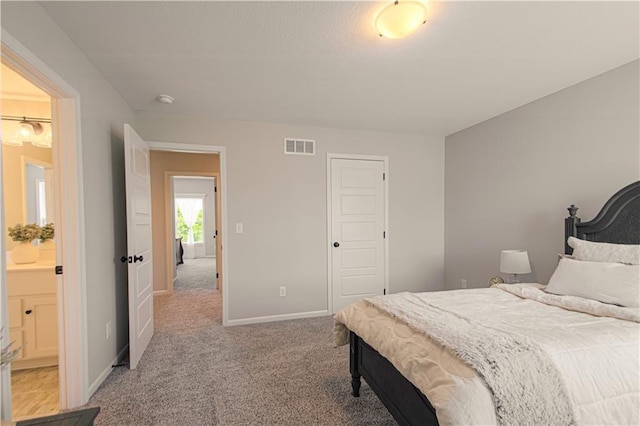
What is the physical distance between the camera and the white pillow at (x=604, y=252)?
6.88 ft

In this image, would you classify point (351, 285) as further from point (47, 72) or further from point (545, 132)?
point (47, 72)

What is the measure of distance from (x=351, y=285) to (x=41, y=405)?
3.12m

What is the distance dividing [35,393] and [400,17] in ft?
11.5

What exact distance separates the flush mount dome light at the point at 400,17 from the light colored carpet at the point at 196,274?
17.2 ft

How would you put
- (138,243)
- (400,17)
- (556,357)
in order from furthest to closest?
1. (138,243)
2. (400,17)
3. (556,357)

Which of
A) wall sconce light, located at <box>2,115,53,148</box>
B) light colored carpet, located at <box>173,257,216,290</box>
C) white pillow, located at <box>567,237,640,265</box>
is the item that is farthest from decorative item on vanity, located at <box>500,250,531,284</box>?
light colored carpet, located at <box>173,257,216,290</box>

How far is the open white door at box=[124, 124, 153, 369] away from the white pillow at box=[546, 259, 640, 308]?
11.0ft

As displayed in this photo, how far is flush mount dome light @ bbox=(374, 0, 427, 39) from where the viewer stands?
1624mm

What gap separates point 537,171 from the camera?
310 centimetres

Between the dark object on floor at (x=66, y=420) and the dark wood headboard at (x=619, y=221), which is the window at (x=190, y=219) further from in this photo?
the dark wood headboard at (x=619, y=221)

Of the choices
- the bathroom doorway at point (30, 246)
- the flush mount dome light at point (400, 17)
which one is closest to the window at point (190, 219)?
the bathroom doorway at point (30, 246)

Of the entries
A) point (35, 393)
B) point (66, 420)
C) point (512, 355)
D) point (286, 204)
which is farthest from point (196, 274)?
point (512, 355)

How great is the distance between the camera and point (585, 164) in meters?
2.68

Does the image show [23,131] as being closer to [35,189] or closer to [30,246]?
[35,189]
